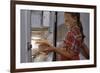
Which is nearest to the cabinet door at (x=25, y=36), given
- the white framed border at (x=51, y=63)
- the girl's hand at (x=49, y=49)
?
the white framed border at (x=51, y=63)

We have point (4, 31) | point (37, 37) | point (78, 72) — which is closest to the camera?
point (4, 31)

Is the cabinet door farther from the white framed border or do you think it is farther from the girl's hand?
the girl's hand

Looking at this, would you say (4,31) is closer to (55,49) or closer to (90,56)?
(55,49)

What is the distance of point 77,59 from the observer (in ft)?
6.35

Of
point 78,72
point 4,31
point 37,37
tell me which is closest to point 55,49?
point 37,37

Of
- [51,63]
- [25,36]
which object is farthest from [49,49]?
[25,36]

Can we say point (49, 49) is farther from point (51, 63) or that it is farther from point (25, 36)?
point (25, 36)

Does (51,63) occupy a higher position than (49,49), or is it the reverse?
(49,49)

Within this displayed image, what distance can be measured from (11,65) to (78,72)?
0.69 meters

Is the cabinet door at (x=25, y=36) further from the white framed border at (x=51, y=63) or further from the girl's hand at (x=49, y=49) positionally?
the girl's hand at (x=49, y=49)

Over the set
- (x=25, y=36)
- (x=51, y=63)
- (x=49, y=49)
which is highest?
(x=25, y=36)

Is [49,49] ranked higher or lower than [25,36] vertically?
lower

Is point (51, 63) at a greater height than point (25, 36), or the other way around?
point (25, 36)

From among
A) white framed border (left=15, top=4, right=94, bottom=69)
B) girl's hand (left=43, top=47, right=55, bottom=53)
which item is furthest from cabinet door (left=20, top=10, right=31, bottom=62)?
girl's hand (left=43, top=47, right=55, bottom=53)
